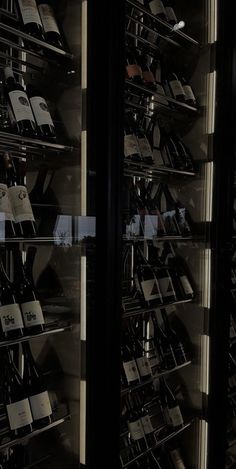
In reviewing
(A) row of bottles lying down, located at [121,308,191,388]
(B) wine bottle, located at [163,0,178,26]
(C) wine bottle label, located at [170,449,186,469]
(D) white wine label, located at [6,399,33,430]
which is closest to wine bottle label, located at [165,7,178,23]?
(B) wine bottle, located at [163,0,178,26]

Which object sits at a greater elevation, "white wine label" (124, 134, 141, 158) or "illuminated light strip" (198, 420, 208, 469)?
"white wine label" (124, 134, 141, 158)

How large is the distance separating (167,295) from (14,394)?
78 centimetres

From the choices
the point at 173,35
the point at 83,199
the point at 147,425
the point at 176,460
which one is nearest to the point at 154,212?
the point at 83,199

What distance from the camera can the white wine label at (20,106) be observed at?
144 cm

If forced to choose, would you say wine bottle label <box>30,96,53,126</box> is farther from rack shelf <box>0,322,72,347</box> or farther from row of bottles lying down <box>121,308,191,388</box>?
row of bottles lying down <box>121,308,191,388</box>

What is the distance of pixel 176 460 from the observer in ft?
6.89

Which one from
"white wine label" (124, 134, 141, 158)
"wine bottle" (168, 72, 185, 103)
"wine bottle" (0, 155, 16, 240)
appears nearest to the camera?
"wine bottle" (0, 155, 16, 240)

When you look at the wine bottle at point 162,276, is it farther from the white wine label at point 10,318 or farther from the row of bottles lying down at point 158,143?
the white wine label at point 10,318

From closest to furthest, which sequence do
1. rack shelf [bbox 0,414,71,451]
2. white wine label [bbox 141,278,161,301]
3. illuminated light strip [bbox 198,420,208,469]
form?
rack shelf [bbox 0,414,71,451] < white wine label [bbox 141,278,161,301] < illuminated light strip [bbox 198,420,208,469]

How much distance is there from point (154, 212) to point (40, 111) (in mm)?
754

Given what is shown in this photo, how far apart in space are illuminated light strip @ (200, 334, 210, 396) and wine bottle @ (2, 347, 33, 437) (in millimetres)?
824

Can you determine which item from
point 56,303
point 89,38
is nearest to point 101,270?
point 56,303

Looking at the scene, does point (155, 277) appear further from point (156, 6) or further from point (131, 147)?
point (156, 6)

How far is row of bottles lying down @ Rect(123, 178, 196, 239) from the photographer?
1859 millimetres
